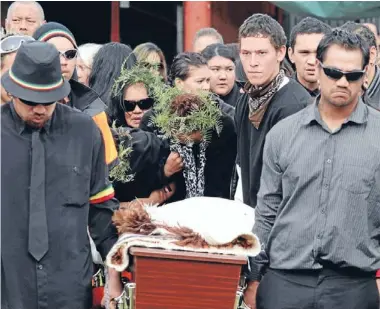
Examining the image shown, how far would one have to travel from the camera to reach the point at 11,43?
18.5 feet

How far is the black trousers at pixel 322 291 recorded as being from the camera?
4.96m

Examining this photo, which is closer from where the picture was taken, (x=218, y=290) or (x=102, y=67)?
(x=218, y=290)

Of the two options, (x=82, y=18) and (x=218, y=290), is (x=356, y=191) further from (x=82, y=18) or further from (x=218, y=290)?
(x=82, y=18)

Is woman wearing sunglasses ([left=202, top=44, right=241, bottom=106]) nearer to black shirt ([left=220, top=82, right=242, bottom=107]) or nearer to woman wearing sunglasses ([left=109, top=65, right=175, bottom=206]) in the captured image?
black shirt ([left=220, top=82, right=242, bottom=107])

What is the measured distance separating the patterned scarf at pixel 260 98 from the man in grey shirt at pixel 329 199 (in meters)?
0.54

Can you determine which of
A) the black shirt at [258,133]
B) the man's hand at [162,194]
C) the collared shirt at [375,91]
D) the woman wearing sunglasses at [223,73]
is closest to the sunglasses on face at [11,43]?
the man's hand at [162,194]

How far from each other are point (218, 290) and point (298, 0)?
5.43 meters

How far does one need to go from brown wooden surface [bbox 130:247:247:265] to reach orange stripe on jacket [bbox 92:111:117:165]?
1011 millimetres

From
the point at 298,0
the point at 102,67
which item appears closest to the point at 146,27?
the point at 298,0

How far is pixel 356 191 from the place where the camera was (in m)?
4.91

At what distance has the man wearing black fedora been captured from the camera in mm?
4973

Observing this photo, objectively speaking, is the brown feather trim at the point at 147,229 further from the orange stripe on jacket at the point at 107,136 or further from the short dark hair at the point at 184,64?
the short dark hair at the point at 184,64

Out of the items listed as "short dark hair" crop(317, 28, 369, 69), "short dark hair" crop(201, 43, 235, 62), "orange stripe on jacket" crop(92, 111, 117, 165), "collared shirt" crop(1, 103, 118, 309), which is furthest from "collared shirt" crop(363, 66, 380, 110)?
"collared shirt" crop(1, 103, 118, 309)

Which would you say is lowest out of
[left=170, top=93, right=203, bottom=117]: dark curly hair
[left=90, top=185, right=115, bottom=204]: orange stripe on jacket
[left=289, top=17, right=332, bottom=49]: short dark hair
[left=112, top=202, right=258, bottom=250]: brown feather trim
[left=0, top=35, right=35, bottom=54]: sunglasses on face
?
[left=112, top=202, right=258, bottom=250]: brown feather trim
